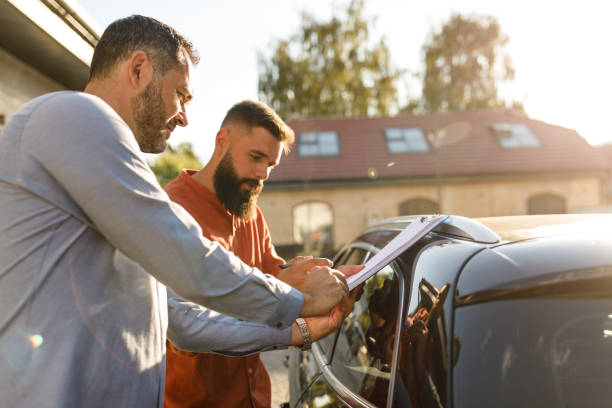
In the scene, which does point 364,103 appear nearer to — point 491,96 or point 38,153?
point 491,96

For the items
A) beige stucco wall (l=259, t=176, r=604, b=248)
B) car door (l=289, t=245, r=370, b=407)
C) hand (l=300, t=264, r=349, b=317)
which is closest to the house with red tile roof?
beige stucco wall (l=259, t=176, r=604, b=248)

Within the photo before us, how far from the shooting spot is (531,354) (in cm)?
121

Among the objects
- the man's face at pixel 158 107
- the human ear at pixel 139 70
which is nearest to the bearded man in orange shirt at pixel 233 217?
the man's face at pixel 158 107

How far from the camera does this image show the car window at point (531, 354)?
3.86 feet

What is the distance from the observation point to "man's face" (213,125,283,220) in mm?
2701

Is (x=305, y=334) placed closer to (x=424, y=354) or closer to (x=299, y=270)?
(x=299, y=270)

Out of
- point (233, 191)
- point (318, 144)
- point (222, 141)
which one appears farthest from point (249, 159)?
point (318, 144)

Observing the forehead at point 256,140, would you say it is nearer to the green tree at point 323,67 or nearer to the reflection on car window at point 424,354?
the reflection on car window at point 424,354

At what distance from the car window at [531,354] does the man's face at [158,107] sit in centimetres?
102

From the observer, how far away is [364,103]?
94.9 ft

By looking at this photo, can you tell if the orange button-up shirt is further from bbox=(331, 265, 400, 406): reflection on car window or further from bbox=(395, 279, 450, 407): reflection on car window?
bbox=(395, 279, 450, 407): reflection on car window

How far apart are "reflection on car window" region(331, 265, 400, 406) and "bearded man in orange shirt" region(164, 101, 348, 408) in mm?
198

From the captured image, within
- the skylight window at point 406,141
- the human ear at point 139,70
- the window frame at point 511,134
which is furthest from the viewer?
the window frame at point 511,134

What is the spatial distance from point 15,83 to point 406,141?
53.5ft
